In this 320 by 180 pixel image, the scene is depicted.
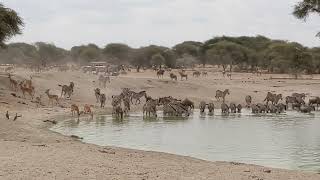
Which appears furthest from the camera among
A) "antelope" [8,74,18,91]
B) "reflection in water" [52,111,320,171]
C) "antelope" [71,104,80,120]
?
"antelope" [8,74,18,91]

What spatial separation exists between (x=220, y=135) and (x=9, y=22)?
59.8 feet

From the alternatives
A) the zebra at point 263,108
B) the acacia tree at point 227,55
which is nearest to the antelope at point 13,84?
the zebra at point 263,108

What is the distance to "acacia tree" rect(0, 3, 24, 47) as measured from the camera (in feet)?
111

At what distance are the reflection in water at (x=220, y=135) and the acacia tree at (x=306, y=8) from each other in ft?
16.8

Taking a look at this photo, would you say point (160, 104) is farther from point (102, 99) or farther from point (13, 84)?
point (13, 84)

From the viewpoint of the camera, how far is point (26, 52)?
88062mm

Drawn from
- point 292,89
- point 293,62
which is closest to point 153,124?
point 292,89

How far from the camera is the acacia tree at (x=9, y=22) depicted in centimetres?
3371

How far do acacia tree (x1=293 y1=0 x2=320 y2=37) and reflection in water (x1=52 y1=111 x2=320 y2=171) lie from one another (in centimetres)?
514

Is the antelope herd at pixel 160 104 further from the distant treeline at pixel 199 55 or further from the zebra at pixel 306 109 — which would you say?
the distant treeline at pixel 199 55

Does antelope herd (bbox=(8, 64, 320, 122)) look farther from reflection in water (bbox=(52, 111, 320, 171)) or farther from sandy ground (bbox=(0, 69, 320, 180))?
sandy ground (bbox=(0, 69, 320, 180))

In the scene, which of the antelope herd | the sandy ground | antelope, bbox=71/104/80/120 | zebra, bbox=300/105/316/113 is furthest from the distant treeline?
the sandy ground

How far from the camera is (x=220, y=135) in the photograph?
2178 centimetres

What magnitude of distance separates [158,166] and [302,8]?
60.2ft
